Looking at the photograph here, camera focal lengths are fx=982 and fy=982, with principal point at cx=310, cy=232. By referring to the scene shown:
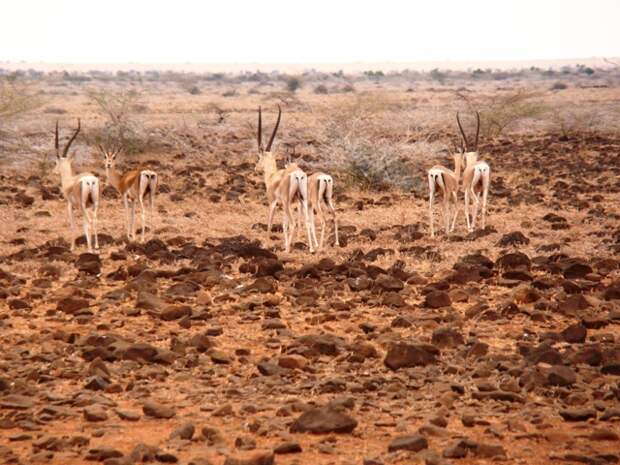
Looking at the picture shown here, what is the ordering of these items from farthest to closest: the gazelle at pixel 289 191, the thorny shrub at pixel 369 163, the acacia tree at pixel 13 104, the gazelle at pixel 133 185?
1. the acacia tree at pixel 13 104
2. the thorny shrub at pixel 369 163
3. the gazelle at pixel 133 185
4. the gazelle at pixel 289 191

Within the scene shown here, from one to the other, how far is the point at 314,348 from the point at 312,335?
0.40m

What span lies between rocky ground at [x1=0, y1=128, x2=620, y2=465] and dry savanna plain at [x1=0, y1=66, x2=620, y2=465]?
0.07 ft

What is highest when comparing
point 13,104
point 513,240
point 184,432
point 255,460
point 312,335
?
point 13,104

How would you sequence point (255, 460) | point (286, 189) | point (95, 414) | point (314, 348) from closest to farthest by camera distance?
point (255, 460) → point (95, 414) → point (314, 348) → point (286, 189)

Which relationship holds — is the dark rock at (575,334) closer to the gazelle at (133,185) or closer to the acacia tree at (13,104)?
the gazelle at (133,185)

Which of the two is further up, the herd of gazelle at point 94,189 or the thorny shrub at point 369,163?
the herd of gazelle at point 94,189

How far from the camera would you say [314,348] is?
27.5ft

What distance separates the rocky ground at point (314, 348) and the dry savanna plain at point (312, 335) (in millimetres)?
22

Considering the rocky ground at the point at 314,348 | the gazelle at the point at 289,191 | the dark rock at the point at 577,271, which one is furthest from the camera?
the gazelle at the point at 289,191

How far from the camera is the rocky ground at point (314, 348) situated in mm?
6363

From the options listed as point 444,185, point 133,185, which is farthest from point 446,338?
point 133,185

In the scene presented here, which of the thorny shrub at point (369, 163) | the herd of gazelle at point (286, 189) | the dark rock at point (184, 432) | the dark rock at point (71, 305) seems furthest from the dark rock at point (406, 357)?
the thorny shrub at point (369, 163)

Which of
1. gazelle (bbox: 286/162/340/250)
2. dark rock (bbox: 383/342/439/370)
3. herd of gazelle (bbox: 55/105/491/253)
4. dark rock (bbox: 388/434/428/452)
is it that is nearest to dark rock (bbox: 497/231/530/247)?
herd of gazelle (bbox: 55/105/491/253)

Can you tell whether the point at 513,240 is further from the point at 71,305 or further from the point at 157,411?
the point at 157,411
